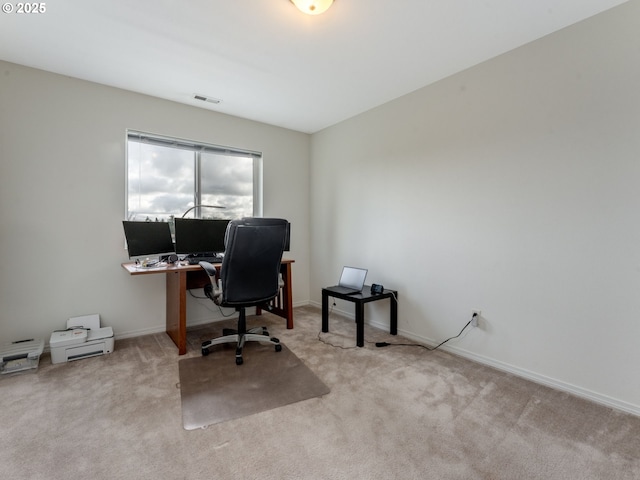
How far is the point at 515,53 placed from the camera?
2.23 meters

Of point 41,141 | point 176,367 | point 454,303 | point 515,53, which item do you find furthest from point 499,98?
point 41,141

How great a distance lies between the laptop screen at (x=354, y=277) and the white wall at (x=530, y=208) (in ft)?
0.94

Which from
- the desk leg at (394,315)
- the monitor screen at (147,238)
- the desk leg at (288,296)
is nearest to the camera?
the monitor screen at (147,238)

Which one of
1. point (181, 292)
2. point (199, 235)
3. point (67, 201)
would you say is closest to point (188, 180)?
point (199, 235)

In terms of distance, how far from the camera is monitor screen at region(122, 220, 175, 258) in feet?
8.95

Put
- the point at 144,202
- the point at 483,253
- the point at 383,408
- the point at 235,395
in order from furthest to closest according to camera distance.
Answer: the point at 144,202 < the point at 483,253 < the point at 235,395 < the point at 383,408

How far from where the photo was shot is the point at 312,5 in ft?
5.77

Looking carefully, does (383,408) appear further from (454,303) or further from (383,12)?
(383,12)

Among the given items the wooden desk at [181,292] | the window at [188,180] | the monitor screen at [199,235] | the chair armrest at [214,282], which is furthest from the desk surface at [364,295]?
the window at [188,180]

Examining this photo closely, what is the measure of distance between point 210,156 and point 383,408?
315cm

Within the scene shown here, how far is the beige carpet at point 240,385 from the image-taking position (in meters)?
1.81

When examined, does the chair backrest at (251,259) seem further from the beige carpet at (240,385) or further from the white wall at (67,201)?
the white wall at (67,201)

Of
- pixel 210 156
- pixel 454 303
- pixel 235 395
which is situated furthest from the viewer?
pixel 210 156

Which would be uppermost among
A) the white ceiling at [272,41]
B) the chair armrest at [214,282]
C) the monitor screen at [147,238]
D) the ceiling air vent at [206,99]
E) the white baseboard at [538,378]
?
the ceiling air vent at [206,99]
